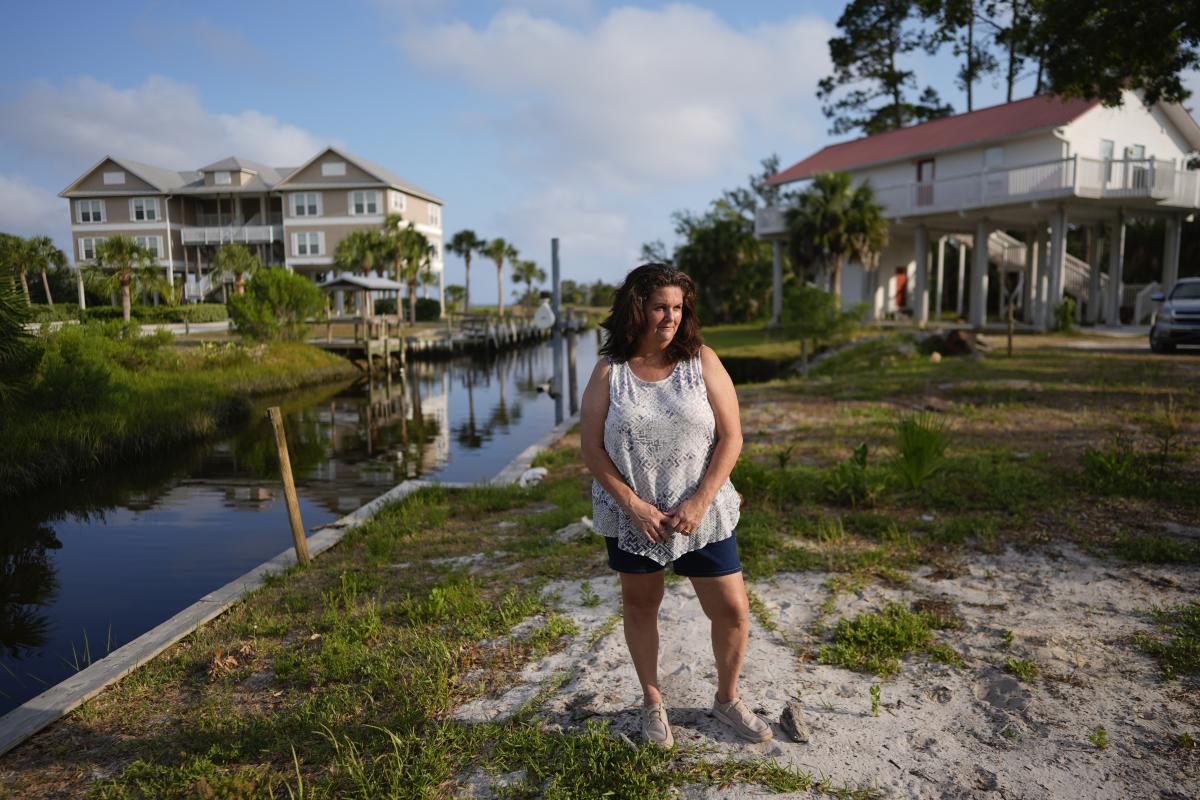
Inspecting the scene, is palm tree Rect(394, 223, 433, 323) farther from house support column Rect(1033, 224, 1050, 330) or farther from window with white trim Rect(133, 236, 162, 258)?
house support column Rect(1033, 224, 1050, 330)

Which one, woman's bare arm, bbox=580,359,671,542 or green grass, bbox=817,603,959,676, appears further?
green grass, bbox=817,603,959,676

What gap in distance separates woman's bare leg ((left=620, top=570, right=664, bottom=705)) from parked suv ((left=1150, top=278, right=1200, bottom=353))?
18.5 metres

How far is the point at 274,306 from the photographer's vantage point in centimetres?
2914

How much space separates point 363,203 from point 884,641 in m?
50.3

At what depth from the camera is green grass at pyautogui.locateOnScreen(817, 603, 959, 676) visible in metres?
4.14

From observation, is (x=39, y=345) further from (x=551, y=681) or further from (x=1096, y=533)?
(x=1096, y=533)

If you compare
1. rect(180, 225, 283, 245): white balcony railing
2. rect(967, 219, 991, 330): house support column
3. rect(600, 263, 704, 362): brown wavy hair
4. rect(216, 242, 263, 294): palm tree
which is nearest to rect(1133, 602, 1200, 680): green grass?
rect(600, 263, 704, 362): brown wavy hair

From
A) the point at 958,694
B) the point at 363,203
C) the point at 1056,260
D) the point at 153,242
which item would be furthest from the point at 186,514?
the point at 153,242

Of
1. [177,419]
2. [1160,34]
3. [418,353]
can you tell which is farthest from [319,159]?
[1160,34]

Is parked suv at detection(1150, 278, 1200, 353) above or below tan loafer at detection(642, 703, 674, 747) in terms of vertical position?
above

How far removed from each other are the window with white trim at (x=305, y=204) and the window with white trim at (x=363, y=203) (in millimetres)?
2218

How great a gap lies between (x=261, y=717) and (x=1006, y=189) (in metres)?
25.7

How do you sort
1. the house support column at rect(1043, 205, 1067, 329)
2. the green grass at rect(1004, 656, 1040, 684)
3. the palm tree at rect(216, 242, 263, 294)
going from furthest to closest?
the palm tree at rect(216, 242, 263, 294)
the house support column at rect(1043, 205, 1067, 329)
the green grass at rect(1004, 656, 1040, 684)

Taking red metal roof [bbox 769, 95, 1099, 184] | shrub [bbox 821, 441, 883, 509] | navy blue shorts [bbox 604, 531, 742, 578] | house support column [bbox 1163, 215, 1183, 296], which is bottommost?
shrub [bbox 821, 441, 883, 509]
